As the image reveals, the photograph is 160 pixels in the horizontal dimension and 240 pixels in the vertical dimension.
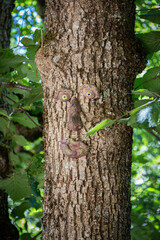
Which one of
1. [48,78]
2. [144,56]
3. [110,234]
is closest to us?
[110,234]

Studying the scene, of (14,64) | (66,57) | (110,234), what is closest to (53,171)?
(110,234)

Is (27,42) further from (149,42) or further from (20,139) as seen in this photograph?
(20,139)

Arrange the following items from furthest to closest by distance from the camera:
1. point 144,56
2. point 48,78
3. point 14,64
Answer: point 14,64, point 144,56, point 48,78

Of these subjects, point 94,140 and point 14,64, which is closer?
point 94,140

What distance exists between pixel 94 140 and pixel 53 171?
10.8 inches

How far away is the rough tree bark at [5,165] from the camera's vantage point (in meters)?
2.06

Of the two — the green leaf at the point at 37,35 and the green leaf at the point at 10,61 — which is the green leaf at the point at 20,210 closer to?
Result: the green leaf at the point at 10,61

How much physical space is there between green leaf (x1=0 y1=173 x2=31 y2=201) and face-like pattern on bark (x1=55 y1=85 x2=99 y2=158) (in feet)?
1.95

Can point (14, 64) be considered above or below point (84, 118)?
above

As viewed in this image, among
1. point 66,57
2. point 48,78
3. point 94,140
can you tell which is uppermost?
point 66,57

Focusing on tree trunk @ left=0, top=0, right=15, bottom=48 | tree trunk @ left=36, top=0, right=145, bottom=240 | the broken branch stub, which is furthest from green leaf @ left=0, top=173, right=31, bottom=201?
tree trunk @ left=0, top=0, right=15, bottom=48

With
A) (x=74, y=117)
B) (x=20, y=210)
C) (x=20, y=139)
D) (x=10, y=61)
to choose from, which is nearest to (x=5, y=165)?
(x=20, y=139)

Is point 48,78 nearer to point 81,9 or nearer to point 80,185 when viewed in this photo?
point 81,9

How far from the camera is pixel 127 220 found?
1.21 metres
